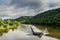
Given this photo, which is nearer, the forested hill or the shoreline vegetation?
the shoreline vegetation

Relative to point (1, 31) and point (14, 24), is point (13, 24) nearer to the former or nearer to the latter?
point (14, 24)

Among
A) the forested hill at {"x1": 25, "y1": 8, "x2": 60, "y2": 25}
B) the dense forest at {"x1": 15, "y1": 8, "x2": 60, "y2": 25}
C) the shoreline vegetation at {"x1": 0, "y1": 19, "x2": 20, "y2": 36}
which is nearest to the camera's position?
the shoreline vegetation at {"x1": 0, "y1": 19, "x2": 20, "y2": 36}

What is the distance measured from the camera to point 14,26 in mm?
59031

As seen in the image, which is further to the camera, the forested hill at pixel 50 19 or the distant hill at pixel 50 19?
the distant hill at pixel 50 19

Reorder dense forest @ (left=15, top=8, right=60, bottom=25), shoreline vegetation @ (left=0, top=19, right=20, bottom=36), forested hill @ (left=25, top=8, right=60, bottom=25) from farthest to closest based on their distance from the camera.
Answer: dense forest @ (left=15, top=8, right=60, bottom=25) → forested hill @ (left=25, top=8, right=60, bottom=25) → shoreline vegetation @ (left=0, top=19, right=20, bottom=36)

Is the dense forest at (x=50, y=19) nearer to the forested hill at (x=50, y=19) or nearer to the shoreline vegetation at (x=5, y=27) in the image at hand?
the forested hill at (x=50, y=19)

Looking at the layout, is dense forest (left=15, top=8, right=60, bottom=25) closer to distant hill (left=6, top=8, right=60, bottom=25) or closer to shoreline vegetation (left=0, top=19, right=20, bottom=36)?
distant hill (left=6, top=8, right=60, bottom=25)

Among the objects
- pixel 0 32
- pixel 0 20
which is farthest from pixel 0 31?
pixel 0 20

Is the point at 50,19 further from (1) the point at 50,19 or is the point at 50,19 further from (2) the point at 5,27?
(2) the point at 5,27

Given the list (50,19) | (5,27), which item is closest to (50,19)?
(50,19)

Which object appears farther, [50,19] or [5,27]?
[50,19]

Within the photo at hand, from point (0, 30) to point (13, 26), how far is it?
818 inches

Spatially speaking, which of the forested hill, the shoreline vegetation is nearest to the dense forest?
the forested hill

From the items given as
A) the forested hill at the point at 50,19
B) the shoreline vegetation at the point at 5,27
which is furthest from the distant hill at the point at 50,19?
the shoreline vegetation at the point at 5,27
